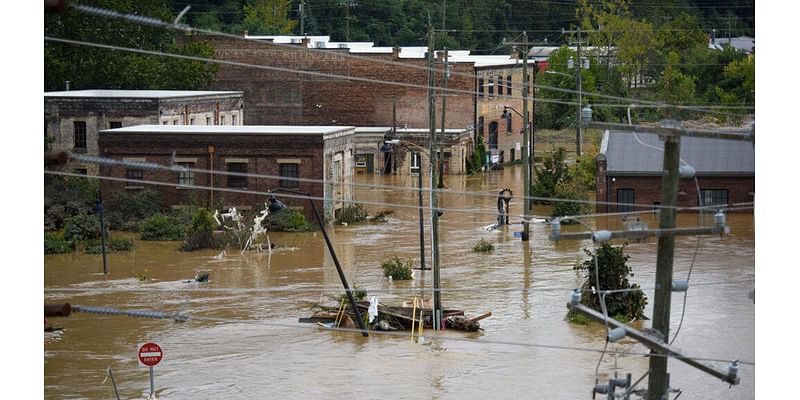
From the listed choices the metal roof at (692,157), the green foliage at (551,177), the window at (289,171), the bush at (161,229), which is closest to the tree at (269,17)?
Result: the green foliage at (551,177)

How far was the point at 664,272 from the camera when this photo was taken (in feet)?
51.1

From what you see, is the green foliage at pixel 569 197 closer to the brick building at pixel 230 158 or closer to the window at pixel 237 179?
the brick building at pixel 230 158

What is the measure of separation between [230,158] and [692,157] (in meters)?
14.2

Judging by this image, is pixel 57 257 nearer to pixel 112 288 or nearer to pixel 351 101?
pixel 112 288

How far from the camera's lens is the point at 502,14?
9769 centimetres

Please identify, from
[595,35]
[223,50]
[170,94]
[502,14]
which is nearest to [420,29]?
[502,14]

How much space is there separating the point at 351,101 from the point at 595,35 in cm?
2153

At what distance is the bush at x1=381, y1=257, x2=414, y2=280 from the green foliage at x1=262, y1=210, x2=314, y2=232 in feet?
28.0

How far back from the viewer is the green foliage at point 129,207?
44.6 m

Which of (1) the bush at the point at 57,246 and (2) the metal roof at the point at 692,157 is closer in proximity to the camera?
(1) the bush at the point at 57,246

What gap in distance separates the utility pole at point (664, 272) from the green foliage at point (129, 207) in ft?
100

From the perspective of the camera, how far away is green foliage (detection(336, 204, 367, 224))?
4609 centimetres

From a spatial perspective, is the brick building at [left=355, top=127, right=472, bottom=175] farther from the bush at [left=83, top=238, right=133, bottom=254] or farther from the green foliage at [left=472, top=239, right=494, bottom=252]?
the bush at [left=83, top=238, right=133, bottom=254]

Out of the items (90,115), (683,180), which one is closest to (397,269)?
(683,180)
